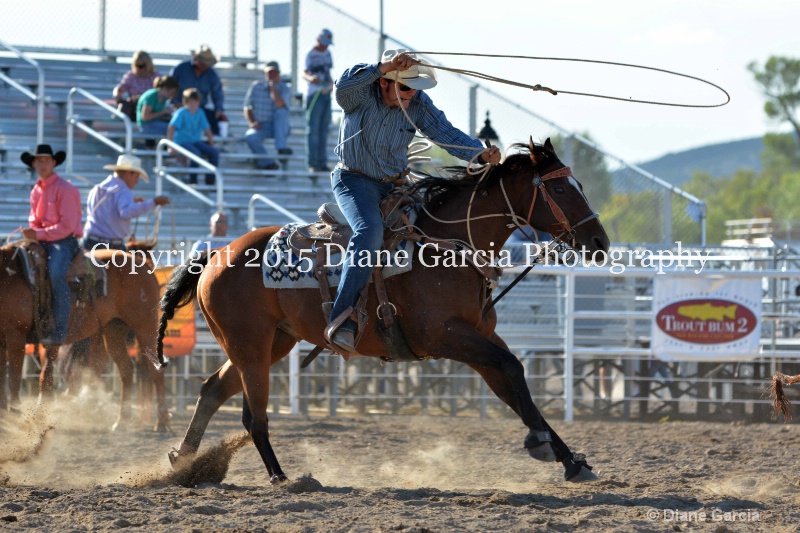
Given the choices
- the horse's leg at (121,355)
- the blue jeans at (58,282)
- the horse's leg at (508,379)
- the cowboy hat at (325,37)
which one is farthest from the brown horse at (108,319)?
the cowboy hat at (325,37)

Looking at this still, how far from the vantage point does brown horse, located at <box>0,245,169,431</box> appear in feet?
30.6

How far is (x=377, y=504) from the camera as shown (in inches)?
220

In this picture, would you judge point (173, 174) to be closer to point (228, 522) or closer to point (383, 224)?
point (383, 224)

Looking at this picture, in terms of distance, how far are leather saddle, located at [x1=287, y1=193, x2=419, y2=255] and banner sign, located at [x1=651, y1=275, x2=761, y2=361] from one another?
5.26 m

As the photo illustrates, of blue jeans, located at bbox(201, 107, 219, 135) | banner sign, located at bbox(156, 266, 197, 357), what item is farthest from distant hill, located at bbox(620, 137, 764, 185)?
banner sign, located at bbox(156, 266, 197, 357)

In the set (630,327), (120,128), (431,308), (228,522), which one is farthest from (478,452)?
(120,128)

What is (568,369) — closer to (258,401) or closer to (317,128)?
(258,401)

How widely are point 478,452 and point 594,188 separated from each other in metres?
7.80

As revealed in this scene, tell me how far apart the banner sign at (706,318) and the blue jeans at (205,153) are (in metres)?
6.59

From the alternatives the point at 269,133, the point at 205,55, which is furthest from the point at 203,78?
the point at 269,133

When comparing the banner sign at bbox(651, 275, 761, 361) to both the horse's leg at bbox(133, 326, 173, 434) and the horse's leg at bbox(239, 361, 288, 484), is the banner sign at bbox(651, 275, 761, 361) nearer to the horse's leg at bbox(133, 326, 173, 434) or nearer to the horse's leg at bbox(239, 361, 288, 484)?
the horse's leg at bbox(133, 326, 173, 434)

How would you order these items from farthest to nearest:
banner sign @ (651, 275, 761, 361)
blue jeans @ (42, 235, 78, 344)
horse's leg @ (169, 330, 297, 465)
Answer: banner sign @ (651, 275, 761, 361)
blue jeans @ (42, 235, 78, 344)
horse's leg @ (169, 330, 297, 465)

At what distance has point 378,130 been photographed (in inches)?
257

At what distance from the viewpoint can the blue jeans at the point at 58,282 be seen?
9.51 m
